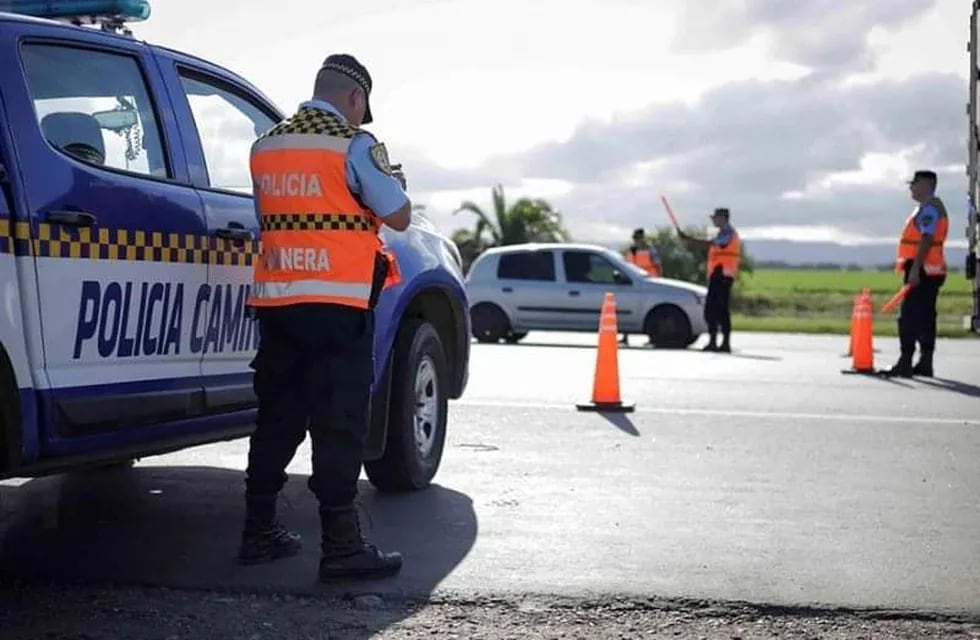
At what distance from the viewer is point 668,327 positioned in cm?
2189

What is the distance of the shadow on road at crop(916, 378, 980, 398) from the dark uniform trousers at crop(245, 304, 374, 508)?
8.82 m

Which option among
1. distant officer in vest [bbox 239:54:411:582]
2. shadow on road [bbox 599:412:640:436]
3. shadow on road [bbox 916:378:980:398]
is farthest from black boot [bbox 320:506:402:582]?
shadow on road [bbox 916:378:980:398]

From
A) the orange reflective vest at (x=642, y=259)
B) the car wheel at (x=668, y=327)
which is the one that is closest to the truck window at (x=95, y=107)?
the car wheel at (x=668, y=327)

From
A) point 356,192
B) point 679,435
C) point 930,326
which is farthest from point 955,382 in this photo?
point 356,192

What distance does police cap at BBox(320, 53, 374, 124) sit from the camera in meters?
5.50

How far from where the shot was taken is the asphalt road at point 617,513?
5.52m

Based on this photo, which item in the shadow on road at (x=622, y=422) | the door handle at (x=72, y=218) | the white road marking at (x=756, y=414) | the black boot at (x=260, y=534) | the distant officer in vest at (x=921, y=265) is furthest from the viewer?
the distant officer in vest at (x=921, y=265)

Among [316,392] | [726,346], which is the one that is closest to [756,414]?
[316,392]

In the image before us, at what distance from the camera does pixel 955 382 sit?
1455 centimetres

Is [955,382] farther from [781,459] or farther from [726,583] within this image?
[726,583]

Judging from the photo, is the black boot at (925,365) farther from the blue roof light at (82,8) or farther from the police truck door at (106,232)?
the police truck door at (106,232)

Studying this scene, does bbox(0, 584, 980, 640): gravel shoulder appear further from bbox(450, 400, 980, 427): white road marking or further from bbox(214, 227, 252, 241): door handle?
bbox(450, 400, 980, 427): white road marking

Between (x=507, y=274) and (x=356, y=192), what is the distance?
57.4ft

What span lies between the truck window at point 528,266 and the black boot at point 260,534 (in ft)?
56.2
